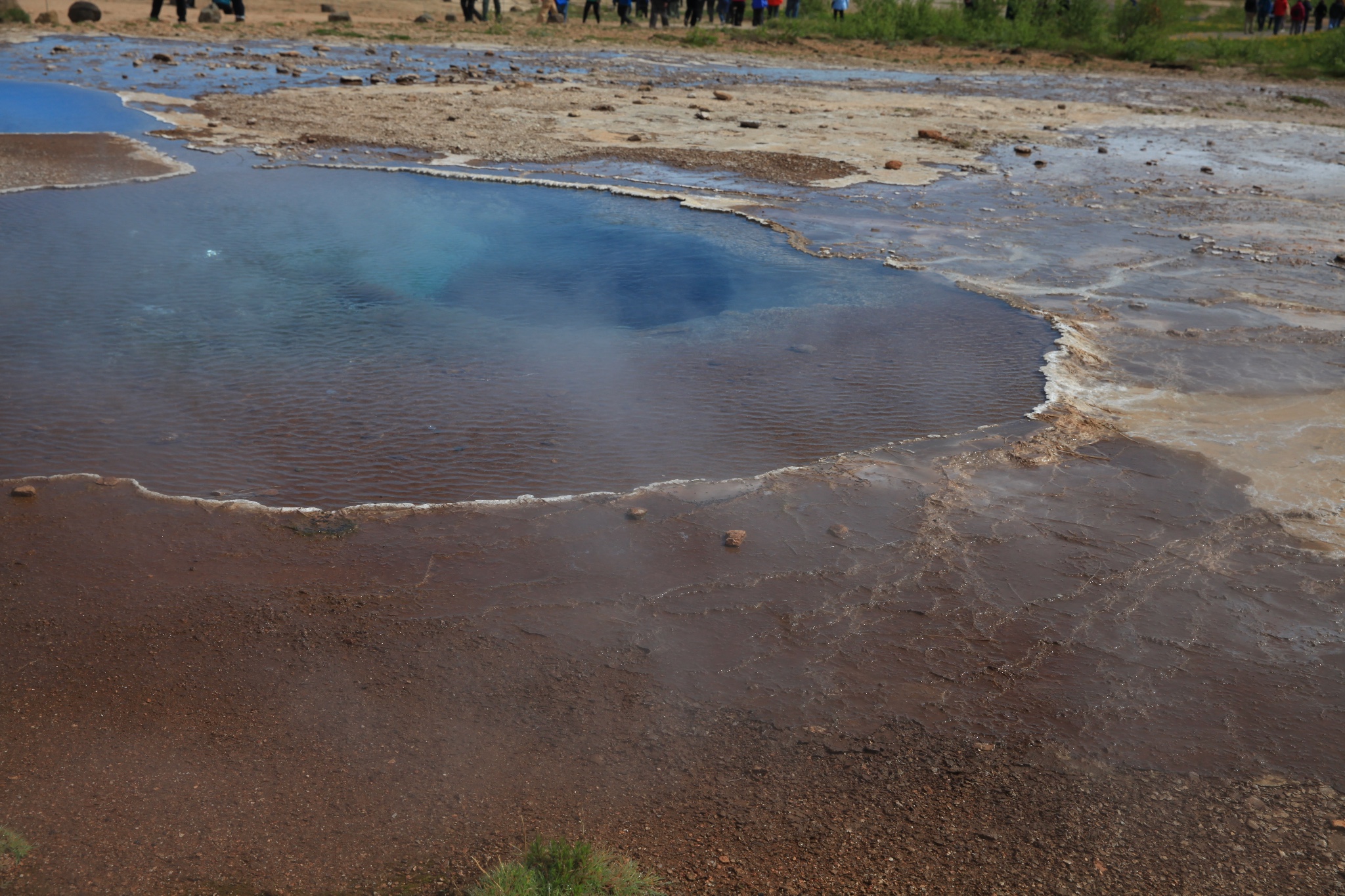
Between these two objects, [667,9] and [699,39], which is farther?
[667,9]

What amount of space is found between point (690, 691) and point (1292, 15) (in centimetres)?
3668

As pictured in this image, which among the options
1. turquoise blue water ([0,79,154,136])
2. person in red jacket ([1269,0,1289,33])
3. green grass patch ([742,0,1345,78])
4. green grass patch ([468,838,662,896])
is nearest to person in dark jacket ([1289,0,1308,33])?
person in red jacket ([1269,0,1289,33])

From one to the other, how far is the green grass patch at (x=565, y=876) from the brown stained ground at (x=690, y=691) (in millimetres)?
111

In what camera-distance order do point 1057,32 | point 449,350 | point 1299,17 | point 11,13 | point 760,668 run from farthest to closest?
1. point 1299,17
2. point 1057,32
3. point 11,13
4. point 449,350
5. point 760,668

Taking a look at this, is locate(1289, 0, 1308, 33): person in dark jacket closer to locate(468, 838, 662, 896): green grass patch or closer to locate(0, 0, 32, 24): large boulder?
locate(0, 0, 32, 24): large boulder

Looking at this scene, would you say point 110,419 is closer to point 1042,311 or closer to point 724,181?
point 1042,311

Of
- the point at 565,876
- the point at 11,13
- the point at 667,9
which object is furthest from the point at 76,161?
the point at 667,9

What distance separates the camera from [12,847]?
2350mm

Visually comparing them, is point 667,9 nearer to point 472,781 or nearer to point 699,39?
point 699,39

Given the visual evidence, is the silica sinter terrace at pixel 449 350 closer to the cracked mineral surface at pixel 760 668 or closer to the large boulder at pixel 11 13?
the cracked mineral surface at pixel 760 668

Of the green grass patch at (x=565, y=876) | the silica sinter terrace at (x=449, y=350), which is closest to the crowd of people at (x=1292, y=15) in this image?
the silica sinter terrace at (x=449, y=350)

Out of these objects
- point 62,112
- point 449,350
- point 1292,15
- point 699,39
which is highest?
point 1292,15

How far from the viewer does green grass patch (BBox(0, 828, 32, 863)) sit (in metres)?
2.34

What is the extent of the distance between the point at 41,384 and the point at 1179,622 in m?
5.18
